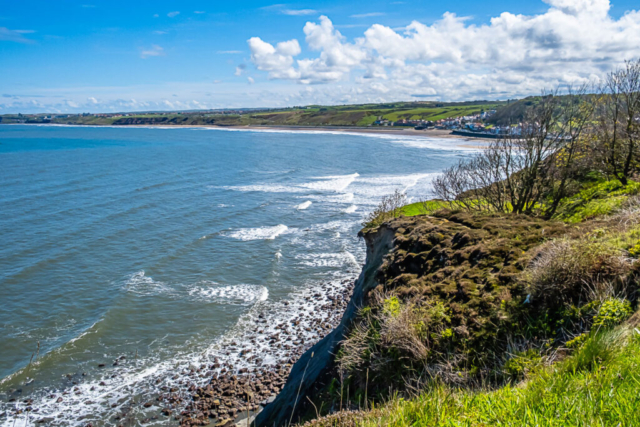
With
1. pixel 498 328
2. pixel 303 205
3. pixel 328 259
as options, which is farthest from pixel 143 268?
pixel 498 328

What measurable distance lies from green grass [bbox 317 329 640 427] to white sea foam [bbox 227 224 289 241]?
32309 millimetres

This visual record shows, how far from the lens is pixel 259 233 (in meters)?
38.5

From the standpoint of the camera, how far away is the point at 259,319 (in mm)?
23344

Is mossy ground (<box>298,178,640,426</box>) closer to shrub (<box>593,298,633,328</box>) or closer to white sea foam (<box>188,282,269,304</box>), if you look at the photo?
shrub (<box>593,298,633,328</box>)

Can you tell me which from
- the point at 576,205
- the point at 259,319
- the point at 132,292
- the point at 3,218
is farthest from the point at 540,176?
the point at 3,218

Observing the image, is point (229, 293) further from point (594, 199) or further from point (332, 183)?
point (332, 183)

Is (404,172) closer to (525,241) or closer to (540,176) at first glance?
(540,176)

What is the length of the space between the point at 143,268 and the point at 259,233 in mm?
11452

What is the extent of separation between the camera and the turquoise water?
18.6 m

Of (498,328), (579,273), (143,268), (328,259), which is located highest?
(579,273)

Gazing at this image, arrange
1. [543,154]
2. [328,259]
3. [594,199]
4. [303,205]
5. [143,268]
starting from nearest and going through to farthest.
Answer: [594,199] → [543,154] → [143,268] → [328,259] → [303,205]

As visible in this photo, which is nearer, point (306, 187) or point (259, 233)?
point (259, 233)

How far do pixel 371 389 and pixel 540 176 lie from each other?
684 inches

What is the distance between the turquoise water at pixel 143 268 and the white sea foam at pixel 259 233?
0.10 meters
